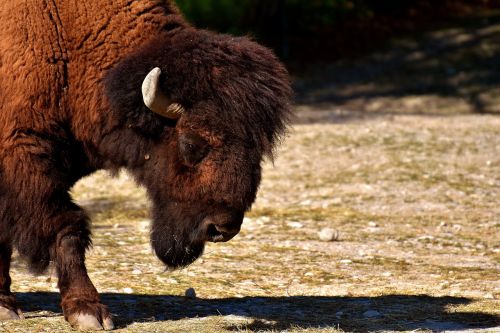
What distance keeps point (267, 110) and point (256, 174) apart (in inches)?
14.7

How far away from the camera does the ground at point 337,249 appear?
6395mm

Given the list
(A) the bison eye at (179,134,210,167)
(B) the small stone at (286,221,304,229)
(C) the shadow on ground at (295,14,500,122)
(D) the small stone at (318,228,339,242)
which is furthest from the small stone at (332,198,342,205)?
(C) the shadow on ground at (295,14,500,122)

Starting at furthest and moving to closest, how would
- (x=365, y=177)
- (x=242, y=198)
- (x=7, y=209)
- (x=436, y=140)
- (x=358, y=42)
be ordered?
1. (x=358, y=42)
2. (x=436, y=140)
3. (x=365, y=177)
4. (x=7, y=209)
5. (x=242, y=198)

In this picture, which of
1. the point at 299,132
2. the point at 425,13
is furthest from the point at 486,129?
the point at 425,13

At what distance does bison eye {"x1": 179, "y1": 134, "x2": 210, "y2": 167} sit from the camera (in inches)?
225

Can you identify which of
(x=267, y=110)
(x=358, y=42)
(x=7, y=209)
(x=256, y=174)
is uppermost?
(x=267, y=110)

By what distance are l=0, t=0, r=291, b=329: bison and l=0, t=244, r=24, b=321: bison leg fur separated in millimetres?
12

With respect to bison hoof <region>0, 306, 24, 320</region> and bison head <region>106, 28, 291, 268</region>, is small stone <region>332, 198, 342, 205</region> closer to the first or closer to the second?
bison head <region>106, 28, 291, 268</region>

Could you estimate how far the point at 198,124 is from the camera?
5754 mm

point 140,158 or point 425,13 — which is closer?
point 140,158

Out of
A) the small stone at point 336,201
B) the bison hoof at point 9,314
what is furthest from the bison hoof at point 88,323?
the small stone at point 336,201

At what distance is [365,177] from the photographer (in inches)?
448

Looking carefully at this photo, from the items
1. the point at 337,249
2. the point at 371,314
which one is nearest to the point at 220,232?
the point at 371,314

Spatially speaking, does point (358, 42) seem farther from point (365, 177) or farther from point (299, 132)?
point (365, 177)
